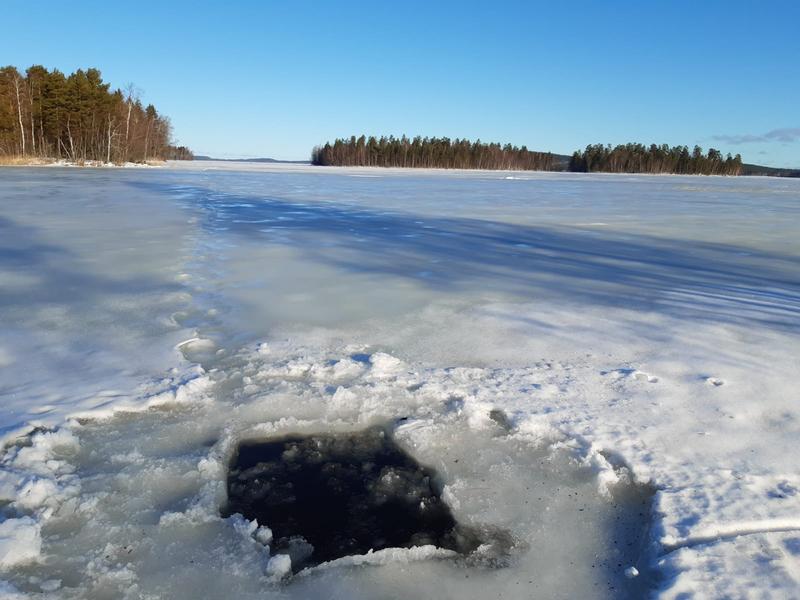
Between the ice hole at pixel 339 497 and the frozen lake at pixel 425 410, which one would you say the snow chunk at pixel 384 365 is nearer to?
the frozen lake at pixel 425 410

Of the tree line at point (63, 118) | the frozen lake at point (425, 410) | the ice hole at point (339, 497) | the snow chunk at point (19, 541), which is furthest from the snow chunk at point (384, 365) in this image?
the tree line at point (63, 118)

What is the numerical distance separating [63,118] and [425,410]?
51.9 m

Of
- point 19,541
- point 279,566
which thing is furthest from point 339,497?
point 19,541

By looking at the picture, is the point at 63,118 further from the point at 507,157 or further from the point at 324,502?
the point at 507,157

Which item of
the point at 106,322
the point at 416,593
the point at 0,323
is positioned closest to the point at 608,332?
the point at 416,593

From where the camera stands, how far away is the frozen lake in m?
1.66

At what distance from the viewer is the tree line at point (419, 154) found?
9456cm

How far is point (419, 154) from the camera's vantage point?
95.4m

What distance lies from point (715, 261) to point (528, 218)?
4.67 m

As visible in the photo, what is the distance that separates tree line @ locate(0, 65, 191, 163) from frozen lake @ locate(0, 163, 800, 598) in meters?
44.4

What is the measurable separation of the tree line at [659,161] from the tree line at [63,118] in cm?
6963

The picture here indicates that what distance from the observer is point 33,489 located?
6.31ft

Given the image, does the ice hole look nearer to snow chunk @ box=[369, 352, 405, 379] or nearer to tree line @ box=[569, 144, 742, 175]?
snow chunk @ box=[369, 352, 405, 379]

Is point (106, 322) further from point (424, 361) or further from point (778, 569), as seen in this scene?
point (778, 569)
